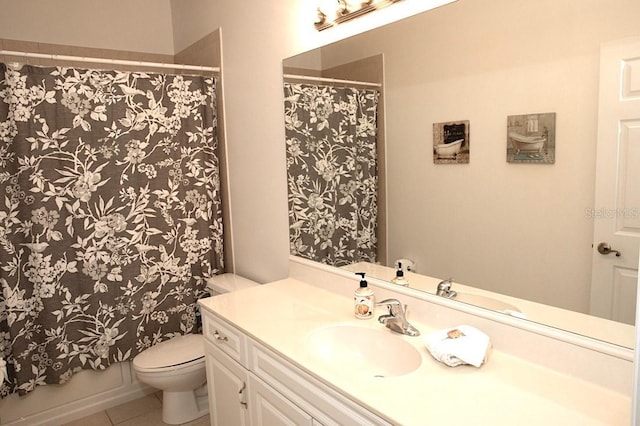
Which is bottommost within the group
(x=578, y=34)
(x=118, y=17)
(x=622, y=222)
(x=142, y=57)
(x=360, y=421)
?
(x=360, y=421)

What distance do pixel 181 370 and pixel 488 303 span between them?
1649 mm

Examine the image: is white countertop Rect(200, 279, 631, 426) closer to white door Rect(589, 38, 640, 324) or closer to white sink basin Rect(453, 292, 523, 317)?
white sink basin Rect(453, 292, 523, 317)

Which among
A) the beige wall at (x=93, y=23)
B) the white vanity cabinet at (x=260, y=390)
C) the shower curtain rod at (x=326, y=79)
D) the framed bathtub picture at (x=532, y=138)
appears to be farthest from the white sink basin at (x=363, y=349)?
the beige wall at (x=93, y=23)

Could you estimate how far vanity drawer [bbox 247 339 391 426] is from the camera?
113cm

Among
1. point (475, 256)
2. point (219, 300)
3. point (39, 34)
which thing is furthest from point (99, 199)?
point (475, 256)

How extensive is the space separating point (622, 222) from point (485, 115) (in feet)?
1.62

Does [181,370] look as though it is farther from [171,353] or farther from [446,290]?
[446,290]

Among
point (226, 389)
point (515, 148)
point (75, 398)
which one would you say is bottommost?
point (75, 398)

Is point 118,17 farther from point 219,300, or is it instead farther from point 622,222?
point 622,222


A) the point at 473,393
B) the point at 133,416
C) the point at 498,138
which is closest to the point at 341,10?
the point at 498,138

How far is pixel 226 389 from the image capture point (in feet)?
5.97

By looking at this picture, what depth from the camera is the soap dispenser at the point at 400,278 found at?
1.64 m

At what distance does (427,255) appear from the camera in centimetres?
158

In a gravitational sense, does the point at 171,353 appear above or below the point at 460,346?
below
